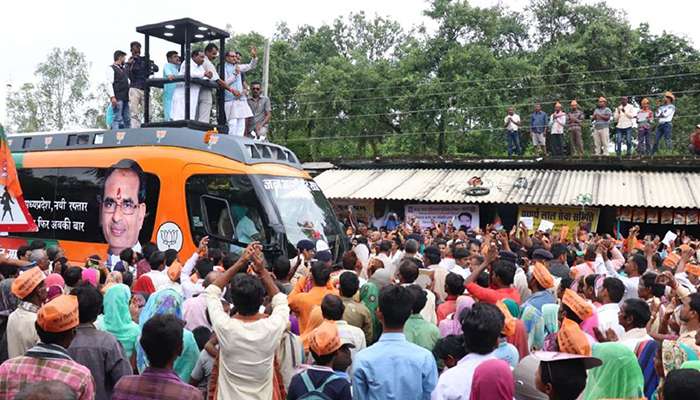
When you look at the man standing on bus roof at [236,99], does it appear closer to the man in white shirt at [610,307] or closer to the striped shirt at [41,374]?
the man in white shirt at [610,307]

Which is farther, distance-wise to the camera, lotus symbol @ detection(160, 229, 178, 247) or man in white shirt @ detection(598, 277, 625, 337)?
lotus symbol @ detection(160, 229, 178, 247)

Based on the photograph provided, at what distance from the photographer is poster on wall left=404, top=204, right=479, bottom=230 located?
18719mm

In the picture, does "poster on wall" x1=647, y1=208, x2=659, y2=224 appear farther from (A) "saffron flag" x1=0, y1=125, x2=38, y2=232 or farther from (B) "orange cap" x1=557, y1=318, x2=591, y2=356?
(B) "orange cap" x1=557, y1=318, x2=591, y2=356

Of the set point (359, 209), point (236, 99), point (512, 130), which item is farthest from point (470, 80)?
point (236, 99)

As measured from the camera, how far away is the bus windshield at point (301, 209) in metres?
9.98

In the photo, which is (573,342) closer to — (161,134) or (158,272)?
(158,272)

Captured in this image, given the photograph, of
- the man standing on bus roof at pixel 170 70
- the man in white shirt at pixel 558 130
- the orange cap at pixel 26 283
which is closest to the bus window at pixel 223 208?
the man standing on bus roof at pixel 170 70

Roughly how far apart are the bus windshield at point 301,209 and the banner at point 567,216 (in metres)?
8.47

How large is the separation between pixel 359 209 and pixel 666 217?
27.6 ft

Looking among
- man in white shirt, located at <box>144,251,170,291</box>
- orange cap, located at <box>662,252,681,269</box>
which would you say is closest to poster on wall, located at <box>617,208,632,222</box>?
orange cap, located at <box>662,252,681,269</box>

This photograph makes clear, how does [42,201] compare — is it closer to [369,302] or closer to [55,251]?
[55,251]

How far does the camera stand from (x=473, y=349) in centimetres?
350

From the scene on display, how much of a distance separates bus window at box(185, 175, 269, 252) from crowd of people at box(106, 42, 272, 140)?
1.80m

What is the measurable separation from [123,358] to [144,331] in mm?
727
